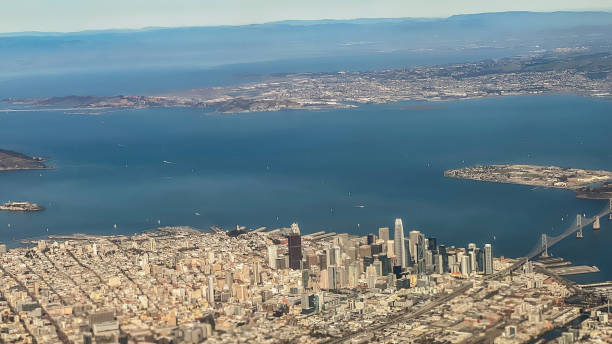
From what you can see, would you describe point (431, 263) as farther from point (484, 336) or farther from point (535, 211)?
point (535, 211)

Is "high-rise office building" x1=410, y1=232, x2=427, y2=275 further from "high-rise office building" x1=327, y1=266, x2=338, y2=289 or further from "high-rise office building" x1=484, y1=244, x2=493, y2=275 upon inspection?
"high-rise office building" x1=327, y1=266, x2=338, y2=289

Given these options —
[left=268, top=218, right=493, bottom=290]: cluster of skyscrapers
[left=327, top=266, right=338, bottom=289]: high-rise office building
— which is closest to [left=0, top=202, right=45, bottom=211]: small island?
[left=268, top=218, right=493, bottom=290]: cluster of skyscrapers

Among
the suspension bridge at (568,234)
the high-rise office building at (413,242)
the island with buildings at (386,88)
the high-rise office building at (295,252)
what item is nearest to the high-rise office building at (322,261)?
the high-rise office building at (295,252)

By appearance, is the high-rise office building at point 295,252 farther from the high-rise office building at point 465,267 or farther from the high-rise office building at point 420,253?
the high-rise office building at point 465,267

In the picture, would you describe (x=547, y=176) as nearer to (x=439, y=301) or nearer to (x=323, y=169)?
(x=323, y=169)

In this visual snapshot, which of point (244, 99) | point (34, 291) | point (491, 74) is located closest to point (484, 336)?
point (34, 291)

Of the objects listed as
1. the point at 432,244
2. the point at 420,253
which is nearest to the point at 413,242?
the point at 432,244
